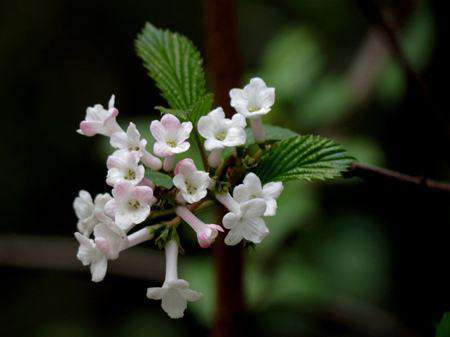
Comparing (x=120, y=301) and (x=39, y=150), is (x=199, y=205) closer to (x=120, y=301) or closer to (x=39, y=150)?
(x=120, y=301)

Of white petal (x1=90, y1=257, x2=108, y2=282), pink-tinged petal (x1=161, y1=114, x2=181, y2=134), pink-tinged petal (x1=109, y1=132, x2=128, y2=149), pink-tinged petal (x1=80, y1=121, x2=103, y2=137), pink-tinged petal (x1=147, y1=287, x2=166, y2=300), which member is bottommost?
pink-tinged petal (x1=147, y1=287, x2=166, y2=300)

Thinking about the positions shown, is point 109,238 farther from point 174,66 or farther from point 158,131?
point 174,66

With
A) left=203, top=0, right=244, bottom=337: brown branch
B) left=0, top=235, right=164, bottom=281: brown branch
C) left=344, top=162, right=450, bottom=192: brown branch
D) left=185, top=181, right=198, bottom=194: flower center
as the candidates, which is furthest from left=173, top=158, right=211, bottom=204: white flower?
left=0, top=235, right=164, bottom=281: brown branch

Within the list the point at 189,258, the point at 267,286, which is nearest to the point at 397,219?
the point at 267,286

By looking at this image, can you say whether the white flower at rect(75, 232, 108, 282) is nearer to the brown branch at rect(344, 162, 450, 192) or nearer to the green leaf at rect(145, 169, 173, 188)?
the green leaf at rect(145, 169, 173, 188)

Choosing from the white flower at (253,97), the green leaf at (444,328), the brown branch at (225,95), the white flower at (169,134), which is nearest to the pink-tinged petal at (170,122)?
the white flower at (169,134)

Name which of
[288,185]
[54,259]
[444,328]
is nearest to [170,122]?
[444,328]
